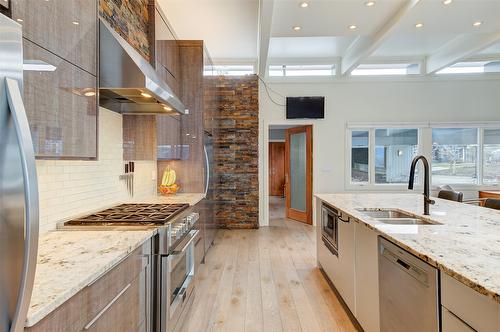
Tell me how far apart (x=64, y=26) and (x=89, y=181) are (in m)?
1.17

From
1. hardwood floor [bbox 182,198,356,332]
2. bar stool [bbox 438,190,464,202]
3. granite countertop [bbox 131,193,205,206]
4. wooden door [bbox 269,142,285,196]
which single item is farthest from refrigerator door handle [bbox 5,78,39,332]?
wooden door [bbox 269,142,285,196]

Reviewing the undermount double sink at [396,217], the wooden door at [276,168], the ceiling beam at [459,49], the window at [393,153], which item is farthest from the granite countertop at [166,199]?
the wooden door at [276,168]

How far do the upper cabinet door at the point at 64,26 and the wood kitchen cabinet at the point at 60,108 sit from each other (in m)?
0.04

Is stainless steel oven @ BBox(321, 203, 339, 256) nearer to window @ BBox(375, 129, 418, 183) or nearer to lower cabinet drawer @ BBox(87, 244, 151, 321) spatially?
lower cabinet drawer @ BBox(87, 244, 151, 321)

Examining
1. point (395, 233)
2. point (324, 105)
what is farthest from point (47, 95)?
point (324, 105)

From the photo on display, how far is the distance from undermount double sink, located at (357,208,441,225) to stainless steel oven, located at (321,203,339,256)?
33 centimetres

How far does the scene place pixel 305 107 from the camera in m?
5.73

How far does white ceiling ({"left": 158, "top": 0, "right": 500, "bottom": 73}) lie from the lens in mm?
3383

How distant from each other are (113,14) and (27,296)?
204cm

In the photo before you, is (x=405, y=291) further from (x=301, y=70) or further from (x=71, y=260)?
(x=301, y=70)

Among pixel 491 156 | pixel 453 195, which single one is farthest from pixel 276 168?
pixel 453 195

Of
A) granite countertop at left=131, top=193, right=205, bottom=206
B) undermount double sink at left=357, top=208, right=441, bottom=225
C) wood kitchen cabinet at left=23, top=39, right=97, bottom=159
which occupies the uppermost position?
wood kitchen cabinet at left=23, top=39, right=97, bottom=159

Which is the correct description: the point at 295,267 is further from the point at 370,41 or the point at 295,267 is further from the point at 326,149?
the point at 370,41

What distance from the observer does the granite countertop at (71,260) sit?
87 cm
